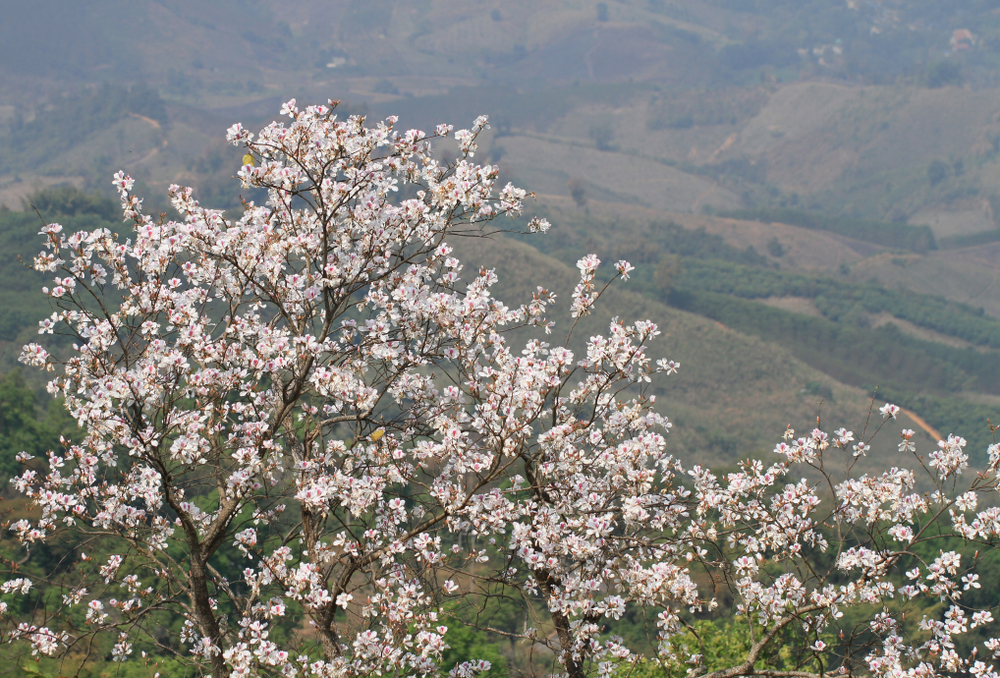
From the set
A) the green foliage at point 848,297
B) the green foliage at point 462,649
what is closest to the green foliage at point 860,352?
the green foliage at point 848,297

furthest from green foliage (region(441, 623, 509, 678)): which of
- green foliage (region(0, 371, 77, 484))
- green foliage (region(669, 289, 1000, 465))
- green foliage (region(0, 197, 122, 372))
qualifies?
green foliage (region(669, 289, 1000, 465))

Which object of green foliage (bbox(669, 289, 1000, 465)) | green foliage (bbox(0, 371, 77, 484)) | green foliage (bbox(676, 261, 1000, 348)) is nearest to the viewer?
green foliage (bbox(0, 371, 77, 484))

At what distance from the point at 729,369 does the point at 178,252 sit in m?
104

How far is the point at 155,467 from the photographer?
8.93 metres

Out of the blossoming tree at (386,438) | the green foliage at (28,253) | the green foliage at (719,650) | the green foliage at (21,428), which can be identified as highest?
the blossoming tree at (386,438)

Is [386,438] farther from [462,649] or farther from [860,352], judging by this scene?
[860,352]

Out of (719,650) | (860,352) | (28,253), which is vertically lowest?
(860,352)

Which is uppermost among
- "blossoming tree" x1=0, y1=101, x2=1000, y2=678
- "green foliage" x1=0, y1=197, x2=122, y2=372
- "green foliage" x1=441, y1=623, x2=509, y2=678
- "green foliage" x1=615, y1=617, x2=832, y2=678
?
"blossoming tree" x1=0, y1=101, x2=1000, y2=678

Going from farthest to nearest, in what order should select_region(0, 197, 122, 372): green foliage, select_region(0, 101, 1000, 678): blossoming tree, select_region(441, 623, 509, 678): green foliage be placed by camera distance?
select_region(0, 197, 122, 372): green foliage, select_region(441, 623, 509, 678): green foliage, select_region(0, 101, 1000, 678): blossoming tree

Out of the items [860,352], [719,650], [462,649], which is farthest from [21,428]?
[860,352]

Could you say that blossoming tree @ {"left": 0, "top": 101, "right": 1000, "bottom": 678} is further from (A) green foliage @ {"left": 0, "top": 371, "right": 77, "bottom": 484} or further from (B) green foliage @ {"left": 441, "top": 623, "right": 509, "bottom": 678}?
(A) green foliage @ {"left": 0, "top": 371, "right": 77, "bottom": 484}

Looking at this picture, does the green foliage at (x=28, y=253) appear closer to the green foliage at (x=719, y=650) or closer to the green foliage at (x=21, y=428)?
the green foliage at (x=21, y=428)

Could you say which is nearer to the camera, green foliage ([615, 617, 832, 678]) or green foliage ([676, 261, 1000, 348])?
green foliage ([615, 617, 832, 678])

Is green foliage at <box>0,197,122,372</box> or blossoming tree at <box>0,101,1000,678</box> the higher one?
blossoming tree at <box>0,101,1000,678</box>
